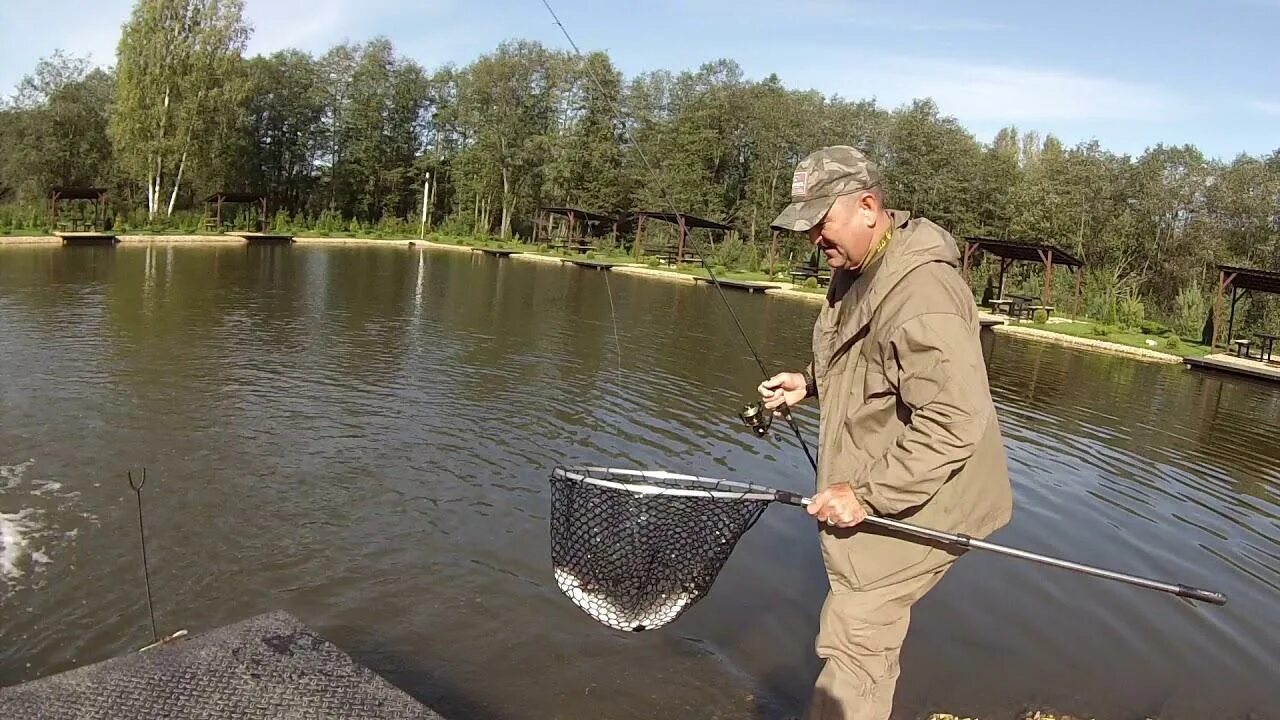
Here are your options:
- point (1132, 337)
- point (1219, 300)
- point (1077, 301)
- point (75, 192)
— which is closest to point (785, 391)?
point (1219, 300)

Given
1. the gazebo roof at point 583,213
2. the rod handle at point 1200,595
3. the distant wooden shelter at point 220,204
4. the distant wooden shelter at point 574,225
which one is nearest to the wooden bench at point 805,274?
the distant wooden shelter at point 574,225

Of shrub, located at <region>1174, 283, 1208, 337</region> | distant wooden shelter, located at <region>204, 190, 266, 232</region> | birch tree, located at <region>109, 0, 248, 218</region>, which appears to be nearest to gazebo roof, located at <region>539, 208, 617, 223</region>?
distant wooden shelter, located at <region>204, 190, 266, 232</region>

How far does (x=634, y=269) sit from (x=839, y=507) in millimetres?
37090

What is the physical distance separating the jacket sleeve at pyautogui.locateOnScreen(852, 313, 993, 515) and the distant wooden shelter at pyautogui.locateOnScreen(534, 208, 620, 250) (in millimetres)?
42354

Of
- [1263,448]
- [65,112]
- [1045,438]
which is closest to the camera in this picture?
[1045,438]

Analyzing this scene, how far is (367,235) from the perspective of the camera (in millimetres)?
50875

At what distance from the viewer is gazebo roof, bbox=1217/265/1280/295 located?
22725 millimetres

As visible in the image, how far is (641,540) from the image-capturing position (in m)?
3.67

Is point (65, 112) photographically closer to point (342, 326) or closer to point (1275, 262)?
point (342, 326)

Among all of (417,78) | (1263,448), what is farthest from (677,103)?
(1263,448)

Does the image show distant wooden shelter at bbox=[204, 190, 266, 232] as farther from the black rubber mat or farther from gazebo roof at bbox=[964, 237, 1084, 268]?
the black rubber mat

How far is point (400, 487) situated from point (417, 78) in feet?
192

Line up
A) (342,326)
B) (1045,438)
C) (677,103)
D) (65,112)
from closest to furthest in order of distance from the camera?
1. (1045,438)
2. (342,326)
3. (65,112)
4. (677,103)

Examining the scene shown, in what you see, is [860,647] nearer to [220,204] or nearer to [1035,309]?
[1035,309]
